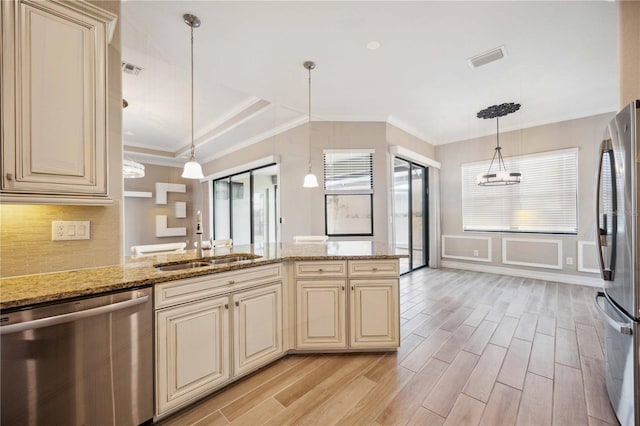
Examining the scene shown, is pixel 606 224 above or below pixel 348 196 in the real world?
below

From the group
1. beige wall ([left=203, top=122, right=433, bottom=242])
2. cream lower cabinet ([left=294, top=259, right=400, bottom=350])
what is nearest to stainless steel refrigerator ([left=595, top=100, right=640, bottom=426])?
cream lower cabinet ([left=294, top=259, right=400, bottom=350])

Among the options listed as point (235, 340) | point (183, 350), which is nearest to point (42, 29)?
point (183, 350)

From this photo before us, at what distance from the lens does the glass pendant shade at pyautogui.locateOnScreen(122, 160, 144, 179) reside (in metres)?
2.08

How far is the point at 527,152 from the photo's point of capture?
4613 mm

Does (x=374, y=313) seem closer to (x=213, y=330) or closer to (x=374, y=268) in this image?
(x=374, y=268)

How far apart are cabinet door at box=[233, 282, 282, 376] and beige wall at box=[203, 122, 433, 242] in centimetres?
215

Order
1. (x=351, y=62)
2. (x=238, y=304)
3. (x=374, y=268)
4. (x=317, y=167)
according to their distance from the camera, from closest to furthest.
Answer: (x=238, y=304)
(x=374, y=268)
(x=351, y=62)
(x=317, y=167)

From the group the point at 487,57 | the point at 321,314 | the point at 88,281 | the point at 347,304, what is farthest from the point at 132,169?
the point at 487,57

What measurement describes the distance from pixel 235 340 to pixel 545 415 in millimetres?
2057

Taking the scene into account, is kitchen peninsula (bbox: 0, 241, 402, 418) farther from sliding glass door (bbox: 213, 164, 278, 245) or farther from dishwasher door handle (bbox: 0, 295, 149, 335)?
sliding glass door (bbox: 213, 164, 278, 245)

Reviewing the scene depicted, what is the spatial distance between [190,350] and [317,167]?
123 inches

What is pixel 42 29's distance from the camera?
137 centimetres

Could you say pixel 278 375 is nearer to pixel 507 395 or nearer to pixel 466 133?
pixel 507 395

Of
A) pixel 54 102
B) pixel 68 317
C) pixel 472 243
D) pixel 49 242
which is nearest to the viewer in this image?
pixel 68 317
